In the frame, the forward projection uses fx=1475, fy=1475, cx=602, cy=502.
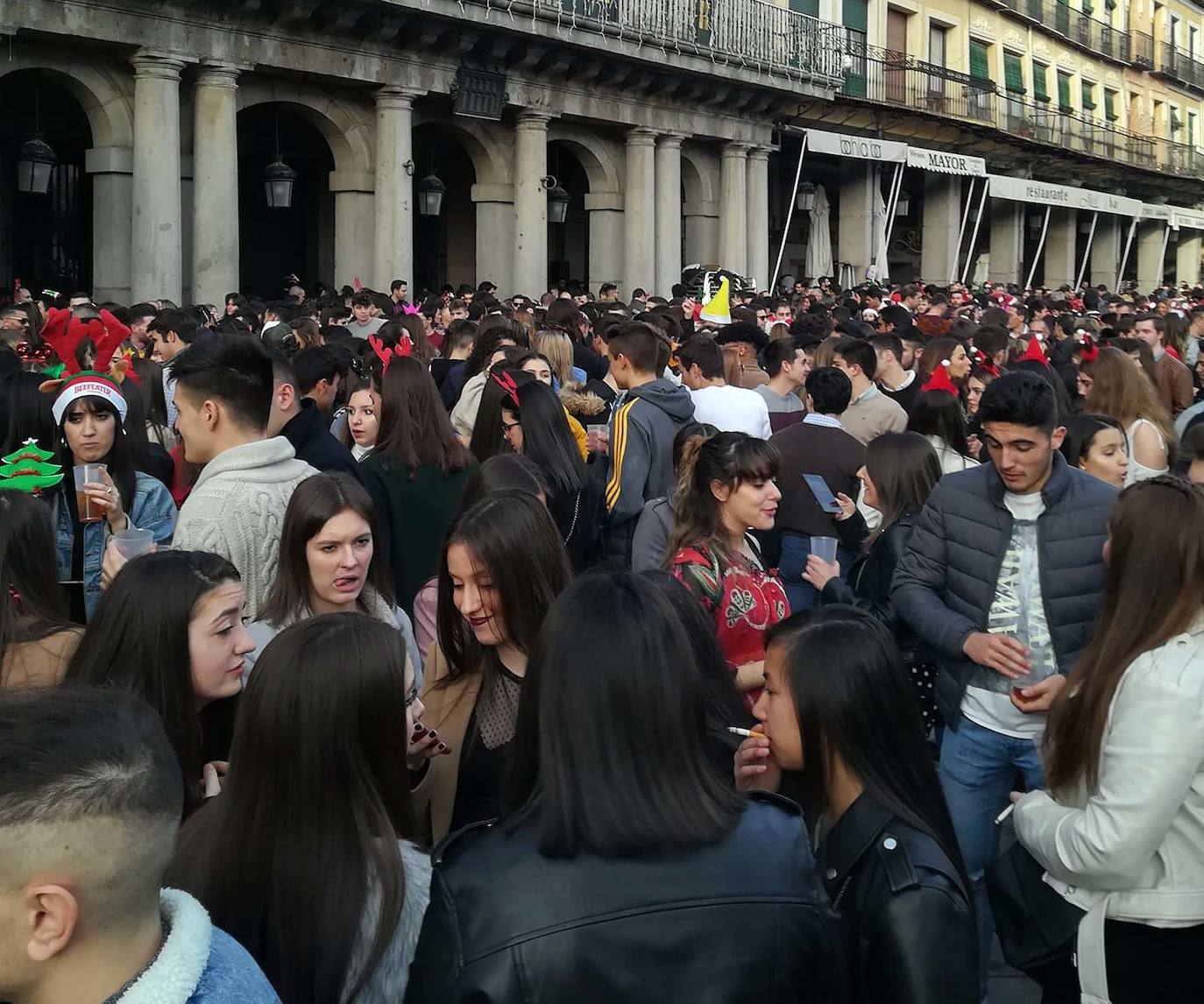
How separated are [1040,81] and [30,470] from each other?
4073cm

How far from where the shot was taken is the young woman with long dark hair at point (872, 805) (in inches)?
95.8

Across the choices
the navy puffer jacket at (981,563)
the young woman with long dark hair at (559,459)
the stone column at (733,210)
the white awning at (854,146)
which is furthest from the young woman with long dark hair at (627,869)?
the white awning at (854,146)

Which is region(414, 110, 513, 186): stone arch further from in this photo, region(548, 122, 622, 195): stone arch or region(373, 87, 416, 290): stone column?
region(373, 87, 416, 290): stone column

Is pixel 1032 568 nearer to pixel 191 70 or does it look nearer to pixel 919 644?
pixel 919 644

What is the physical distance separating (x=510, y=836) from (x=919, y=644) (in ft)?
9.55

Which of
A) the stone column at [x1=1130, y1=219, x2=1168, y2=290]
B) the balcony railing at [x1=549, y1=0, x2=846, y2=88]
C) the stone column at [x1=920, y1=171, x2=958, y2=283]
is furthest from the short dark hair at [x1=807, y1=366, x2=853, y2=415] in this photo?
the stone column at [x1=1130, y1=219, x2=1168, y2=290]

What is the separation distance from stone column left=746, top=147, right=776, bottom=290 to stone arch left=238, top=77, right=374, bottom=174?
893 cm

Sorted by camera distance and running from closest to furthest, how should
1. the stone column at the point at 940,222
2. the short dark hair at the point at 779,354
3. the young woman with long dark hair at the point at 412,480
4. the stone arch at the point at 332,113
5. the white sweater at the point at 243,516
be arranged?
1. the white sweater at the point at 243,516
2. the young woman with long dark hair at the point at 412,480
3. the short dark hair at the point at 779,354
4. the stone arch at the point at 332,113
5. the stone column at the point at 940,222

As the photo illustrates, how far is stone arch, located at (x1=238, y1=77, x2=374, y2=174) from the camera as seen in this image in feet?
57.1

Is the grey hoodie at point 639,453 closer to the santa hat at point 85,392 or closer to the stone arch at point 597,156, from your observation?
the santa hat at point 85,392

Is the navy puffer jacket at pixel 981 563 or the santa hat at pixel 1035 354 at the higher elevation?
the santa hat at pixel 1035 354

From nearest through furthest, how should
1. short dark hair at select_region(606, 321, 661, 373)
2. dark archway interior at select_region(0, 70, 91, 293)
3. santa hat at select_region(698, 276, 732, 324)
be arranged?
1. short dark hair at select_region(606, 321, 661, 373)
2. santa hat at select_region(698, 276, 732, 324)
3. dark archway interior at select_region(0, 70, 91, 293)

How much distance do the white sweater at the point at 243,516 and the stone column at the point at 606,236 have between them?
63.9ft

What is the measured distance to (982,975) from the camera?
4227 mm
